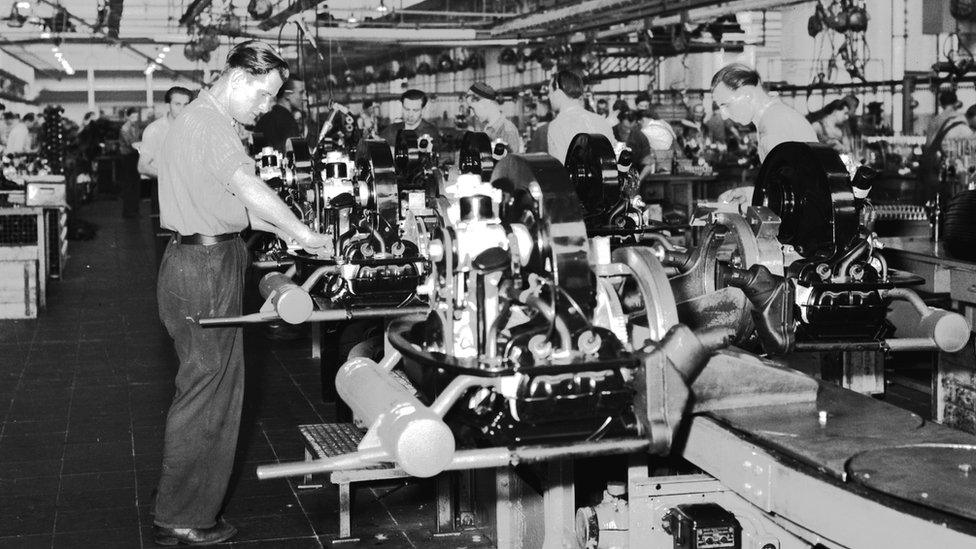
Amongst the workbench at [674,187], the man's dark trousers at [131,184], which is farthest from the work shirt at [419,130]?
the man's dark trousers at [131,184]

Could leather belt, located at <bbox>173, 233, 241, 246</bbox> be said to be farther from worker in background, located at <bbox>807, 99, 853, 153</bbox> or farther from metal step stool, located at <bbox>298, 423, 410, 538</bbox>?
worker in background, located at <bbox>807, 99, 853, 153</bbox>

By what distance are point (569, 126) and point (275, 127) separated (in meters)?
2.93

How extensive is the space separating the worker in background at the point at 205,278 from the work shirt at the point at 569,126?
94.7 inches

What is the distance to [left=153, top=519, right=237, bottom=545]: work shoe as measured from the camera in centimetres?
404

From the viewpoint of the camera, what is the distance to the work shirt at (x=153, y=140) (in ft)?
28.0

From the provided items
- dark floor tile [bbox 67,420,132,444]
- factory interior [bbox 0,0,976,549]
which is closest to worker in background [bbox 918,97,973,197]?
factory interior [bbox 0,0,976,549]

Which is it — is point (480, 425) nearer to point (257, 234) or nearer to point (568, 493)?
point (568, 493)

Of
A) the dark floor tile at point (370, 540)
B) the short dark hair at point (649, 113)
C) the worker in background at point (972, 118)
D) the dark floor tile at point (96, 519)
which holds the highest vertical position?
the short dark hair at point (649, 113)

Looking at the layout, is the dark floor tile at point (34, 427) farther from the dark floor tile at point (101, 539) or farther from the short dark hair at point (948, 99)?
the short dark hair at point (948, 99)

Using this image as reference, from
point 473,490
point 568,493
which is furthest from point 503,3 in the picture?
point 568,493

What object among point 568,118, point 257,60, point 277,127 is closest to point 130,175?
point 277,127

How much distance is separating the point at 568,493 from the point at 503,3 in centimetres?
1383

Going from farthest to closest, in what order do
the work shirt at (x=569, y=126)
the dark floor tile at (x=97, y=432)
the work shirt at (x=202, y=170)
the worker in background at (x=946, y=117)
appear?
the worker in background at (x=946, y=117) < the work shirt at (x=569, y=126) < the dark floor tile at (x=97, y=432) < the work shirt at (x=202, y=170)

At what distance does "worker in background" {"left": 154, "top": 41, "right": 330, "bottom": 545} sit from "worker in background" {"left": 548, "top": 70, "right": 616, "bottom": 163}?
7.76 ft
